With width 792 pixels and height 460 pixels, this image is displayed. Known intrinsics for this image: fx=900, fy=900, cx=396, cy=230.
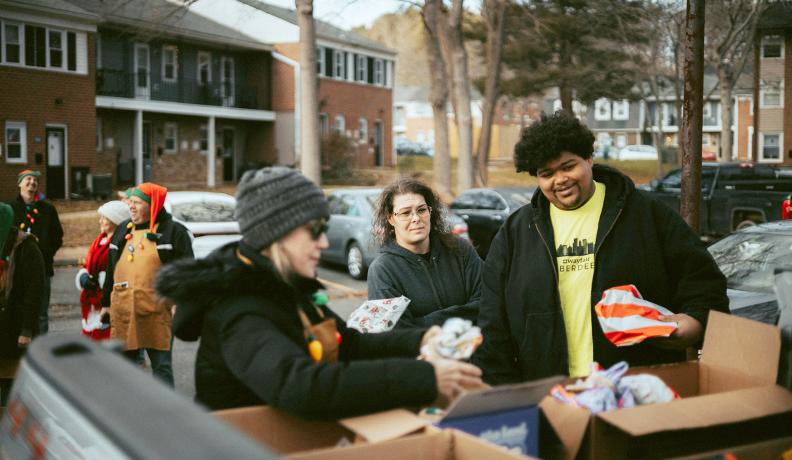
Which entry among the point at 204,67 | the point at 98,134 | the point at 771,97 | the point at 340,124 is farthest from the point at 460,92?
the point at 771,97

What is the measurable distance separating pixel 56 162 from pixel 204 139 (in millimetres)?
10234

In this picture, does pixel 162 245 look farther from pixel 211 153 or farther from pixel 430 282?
pixel 211 153

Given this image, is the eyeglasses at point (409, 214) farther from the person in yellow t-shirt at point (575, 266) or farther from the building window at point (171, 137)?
the building window at point (171, 137)

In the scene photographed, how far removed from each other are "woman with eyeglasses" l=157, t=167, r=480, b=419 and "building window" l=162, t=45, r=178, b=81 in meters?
38.7

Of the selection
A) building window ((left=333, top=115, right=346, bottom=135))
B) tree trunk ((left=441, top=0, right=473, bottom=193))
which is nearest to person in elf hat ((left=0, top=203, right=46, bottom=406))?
tree trunk ((left=441, top=0, right=473, bottom=193))

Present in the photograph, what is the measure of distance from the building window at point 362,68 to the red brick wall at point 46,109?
18708 millimetres

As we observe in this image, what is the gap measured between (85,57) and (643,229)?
107 ft

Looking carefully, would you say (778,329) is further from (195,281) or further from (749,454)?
(195,281)

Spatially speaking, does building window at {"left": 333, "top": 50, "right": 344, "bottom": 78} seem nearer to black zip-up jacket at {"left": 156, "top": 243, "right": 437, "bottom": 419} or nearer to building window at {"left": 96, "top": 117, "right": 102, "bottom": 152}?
building window at {"left": 96, "top": 117, "right": 102, "bottom": 152}

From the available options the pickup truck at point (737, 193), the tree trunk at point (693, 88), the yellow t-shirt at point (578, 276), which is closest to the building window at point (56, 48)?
the pickup truck at point (737, 193)

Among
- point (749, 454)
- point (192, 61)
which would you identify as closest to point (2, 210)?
point (749, 454)

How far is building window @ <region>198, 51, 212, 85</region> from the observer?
4166 centimetres

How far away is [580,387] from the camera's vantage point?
2713 mm

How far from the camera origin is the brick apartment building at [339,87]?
144ft
